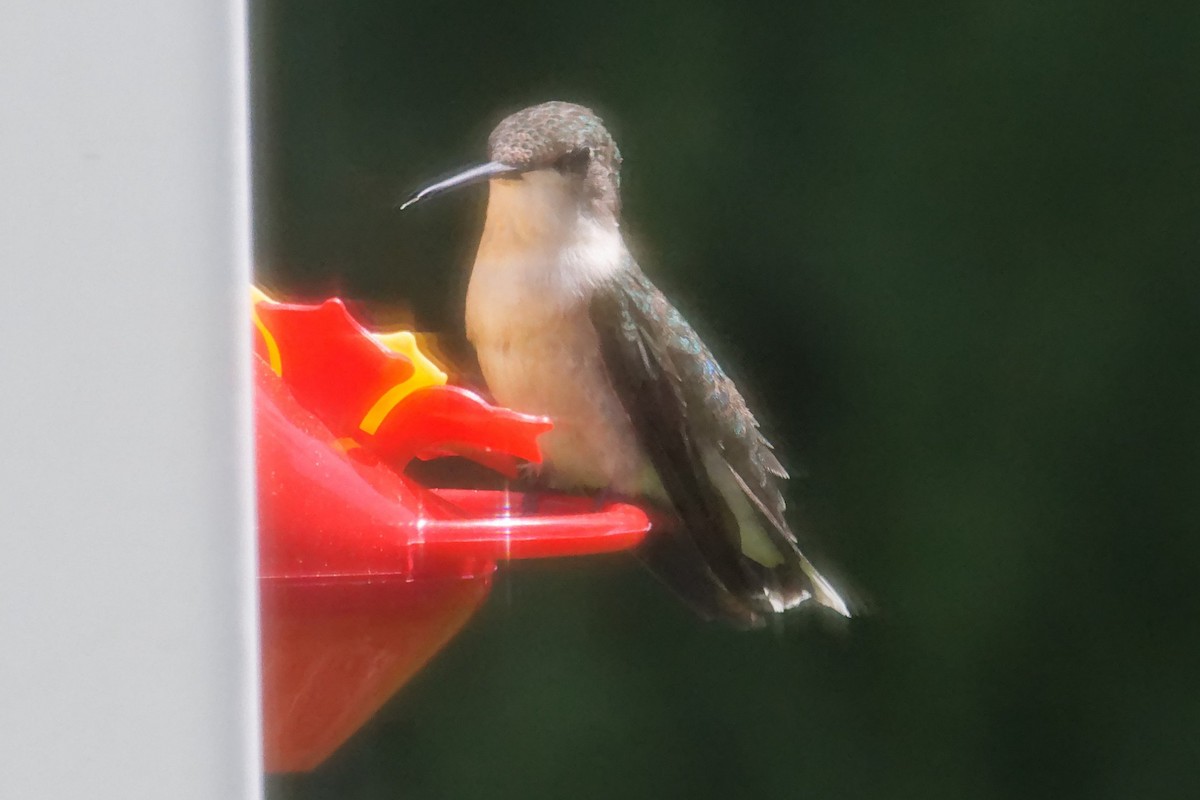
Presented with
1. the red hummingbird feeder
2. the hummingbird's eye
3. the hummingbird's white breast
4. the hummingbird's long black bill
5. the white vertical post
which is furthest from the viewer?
the hummingbird's eye

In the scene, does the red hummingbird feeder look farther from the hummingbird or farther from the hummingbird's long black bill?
the hummingbird

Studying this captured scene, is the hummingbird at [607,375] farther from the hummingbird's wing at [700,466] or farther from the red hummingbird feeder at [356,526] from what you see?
the red hummingbird feeder at [356,526]

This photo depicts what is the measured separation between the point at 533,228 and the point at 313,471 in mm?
860

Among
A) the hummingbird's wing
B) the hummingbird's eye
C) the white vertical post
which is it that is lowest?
the hummingbird's wing

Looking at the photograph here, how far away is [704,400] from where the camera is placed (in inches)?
64.1

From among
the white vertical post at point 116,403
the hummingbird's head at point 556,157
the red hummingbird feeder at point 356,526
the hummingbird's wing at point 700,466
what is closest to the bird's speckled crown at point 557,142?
the hummingbird's head at point 556,157

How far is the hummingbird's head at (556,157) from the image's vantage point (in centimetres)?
158

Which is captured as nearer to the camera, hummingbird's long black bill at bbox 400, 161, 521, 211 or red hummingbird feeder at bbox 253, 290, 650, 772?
red hummingbird feeder at bbox 253, 290, 650, 772

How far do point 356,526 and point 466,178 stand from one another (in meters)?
0.73

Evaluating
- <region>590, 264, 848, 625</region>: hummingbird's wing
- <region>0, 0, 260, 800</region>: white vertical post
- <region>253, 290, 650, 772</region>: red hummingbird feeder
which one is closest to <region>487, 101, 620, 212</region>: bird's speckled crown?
<region>590, 264, 848, 625</region>: hummingbird's wing

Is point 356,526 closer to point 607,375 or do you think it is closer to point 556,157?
point 607,375

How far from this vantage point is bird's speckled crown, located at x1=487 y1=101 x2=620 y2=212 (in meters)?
1.59

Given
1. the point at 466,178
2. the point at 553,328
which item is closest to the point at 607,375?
the point at 553,328

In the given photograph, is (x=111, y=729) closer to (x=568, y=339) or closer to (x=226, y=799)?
(x=226, y=799)
